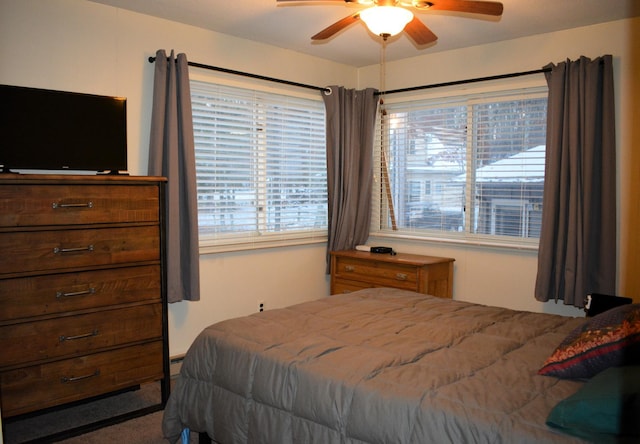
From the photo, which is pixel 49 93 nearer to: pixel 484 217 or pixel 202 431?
pixel 202 431

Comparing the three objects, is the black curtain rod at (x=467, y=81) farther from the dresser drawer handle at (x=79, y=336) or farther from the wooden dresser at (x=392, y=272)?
the dresser drawer handle at (x=79, y=336)

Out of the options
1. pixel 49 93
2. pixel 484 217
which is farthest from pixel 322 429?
pixel 484 217

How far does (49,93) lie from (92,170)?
476mm

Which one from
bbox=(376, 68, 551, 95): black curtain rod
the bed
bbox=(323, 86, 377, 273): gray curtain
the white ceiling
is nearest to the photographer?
the bed

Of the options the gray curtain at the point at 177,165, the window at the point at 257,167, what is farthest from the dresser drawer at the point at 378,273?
the gray curtain at the point at 177,165

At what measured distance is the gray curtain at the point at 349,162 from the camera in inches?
185

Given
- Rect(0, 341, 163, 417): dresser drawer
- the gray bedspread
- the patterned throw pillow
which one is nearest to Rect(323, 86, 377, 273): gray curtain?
the gray bedspread

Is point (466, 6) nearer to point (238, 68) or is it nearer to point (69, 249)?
point (238, 68)

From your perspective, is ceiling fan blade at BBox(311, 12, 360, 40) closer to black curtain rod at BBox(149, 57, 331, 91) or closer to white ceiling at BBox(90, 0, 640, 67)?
white ceiling at BBox(90, 0, 640, 67)

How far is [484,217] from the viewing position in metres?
4.31

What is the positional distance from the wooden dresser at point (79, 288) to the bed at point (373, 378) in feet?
2.14

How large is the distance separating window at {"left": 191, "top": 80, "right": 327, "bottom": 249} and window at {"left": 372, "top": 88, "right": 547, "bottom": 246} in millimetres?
708

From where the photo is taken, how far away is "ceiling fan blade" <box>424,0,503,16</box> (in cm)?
249

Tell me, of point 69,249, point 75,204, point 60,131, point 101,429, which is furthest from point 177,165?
point 101,429
